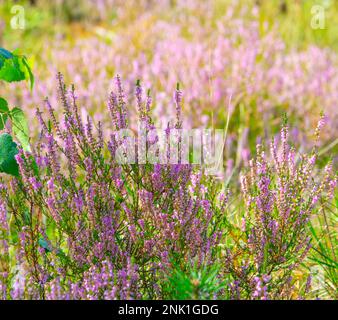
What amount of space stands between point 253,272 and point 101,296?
21.6 inches

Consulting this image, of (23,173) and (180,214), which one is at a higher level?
(23,173)

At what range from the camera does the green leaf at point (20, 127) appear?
2.03 m

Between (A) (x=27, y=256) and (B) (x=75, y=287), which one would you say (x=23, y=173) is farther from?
(B) (x=75, y=287)

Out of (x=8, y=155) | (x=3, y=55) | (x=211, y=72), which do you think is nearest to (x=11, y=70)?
(x=3, y=55)

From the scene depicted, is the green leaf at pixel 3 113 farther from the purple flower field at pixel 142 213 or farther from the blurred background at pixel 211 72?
the blurred background at pixel 211 72

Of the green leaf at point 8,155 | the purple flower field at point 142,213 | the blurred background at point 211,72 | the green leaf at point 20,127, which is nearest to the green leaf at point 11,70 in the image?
the purple flower field at point 142,213

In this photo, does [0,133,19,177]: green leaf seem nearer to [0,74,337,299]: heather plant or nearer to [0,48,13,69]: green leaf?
[0,74,337,299]: heather plant

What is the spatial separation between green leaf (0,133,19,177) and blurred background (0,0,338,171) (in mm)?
1370

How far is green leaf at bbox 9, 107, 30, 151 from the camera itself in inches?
79.7

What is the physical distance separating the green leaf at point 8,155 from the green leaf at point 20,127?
0.04 m

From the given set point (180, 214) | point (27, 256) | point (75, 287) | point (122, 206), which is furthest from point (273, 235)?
point (27, 256)

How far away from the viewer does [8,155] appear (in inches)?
80.1

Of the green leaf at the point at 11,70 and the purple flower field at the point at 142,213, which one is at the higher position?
the green leaf at the point at 11,70

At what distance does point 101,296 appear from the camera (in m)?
1.80
